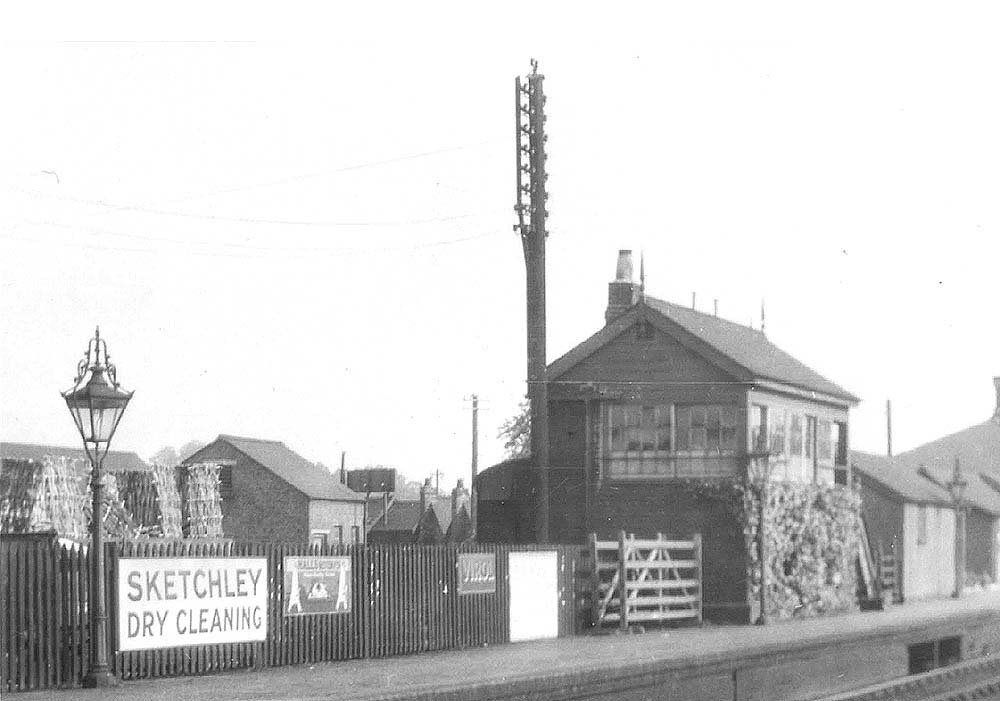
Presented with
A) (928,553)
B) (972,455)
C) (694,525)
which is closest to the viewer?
(694,525)

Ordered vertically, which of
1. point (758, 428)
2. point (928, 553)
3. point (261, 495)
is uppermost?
point (758, 428)

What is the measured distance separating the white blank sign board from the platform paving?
471 millimetres

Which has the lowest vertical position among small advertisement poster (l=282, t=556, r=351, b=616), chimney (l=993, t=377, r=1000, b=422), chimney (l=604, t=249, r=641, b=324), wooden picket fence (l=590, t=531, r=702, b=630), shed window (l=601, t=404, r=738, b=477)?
wooden picket fence (l=590, t=531, r=702, b=630)

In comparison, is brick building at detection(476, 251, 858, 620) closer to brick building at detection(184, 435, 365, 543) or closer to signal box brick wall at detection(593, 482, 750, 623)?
signal box brick wall at detection(593, 482, 750, 623)

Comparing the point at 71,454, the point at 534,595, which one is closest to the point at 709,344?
the point at 534,595

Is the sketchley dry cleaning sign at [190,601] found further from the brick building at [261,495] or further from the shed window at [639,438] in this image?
the brick building at [261,495]

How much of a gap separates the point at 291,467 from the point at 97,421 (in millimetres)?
50375

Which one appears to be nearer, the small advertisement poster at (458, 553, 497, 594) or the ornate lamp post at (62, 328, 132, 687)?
the ornate lamp post at (62, 328, 132, 687)

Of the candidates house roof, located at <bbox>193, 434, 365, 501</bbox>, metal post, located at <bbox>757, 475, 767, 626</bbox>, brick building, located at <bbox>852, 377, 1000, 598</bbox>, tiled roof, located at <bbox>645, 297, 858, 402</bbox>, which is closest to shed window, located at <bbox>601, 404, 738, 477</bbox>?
metal post, located at <bbox>757, 475, 767, 626</bbox>

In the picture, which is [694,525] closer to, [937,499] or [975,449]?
[937,499]

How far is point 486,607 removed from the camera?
22953 mm

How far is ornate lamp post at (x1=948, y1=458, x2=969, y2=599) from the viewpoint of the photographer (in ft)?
151

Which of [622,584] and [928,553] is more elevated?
[622,584]

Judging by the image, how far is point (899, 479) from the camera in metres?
47.4
